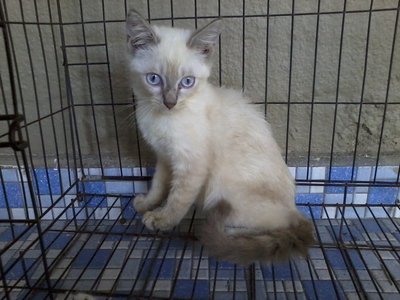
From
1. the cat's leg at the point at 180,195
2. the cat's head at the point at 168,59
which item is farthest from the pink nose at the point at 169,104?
the cat's leg at the point at 180,195

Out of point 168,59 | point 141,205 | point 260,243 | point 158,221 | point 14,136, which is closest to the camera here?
point 14,136

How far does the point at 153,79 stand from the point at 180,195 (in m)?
0.42

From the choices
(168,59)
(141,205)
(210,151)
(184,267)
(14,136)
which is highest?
(168,59)

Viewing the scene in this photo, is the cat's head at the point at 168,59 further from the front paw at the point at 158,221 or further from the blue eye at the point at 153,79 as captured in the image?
the front paw at the point at 158,221

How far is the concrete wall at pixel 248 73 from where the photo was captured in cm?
137

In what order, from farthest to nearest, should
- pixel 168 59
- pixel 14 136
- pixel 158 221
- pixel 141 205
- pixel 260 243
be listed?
pixel 141 205 < pixel 158 221 < pixel 168 59 < pixel 260 243 < pixel 14 136

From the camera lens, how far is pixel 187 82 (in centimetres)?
113

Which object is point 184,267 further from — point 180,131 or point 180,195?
point 180,131

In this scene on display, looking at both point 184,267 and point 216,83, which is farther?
point 216,83

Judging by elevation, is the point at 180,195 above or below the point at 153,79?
below

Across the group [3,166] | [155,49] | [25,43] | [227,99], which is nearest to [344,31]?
[227,99]

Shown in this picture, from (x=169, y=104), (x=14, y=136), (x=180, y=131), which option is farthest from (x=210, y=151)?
(x=14, y=136)

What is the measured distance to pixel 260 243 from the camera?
1.01m

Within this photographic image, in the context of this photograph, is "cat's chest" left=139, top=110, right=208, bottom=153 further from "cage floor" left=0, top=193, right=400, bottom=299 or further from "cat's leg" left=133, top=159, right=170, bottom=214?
"cage floor" left=0, top=193, right=400, bottom=299
